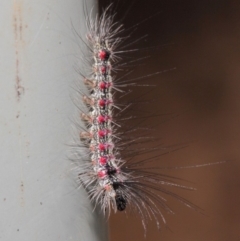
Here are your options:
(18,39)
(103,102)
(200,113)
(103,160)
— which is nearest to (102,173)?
(103,160)

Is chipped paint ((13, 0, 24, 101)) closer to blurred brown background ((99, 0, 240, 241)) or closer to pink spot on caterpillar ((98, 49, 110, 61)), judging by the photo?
pink spot on caterpillar ((98, 49, 110, 61))

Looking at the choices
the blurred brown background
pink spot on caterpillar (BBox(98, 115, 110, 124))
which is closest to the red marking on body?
pink spot on caterpillar (BBox(98, 115, 110, 124))

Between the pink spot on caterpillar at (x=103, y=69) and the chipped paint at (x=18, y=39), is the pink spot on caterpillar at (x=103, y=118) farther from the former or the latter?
the chipped paint at (x=18, y=39)

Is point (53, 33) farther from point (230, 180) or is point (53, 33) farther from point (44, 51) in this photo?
point (230, 180)

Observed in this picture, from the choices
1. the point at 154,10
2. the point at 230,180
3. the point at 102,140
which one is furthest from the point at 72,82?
the point at 230,180

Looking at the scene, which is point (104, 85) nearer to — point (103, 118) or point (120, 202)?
point (103, 118)

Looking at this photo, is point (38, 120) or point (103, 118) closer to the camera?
point (38, 120)
